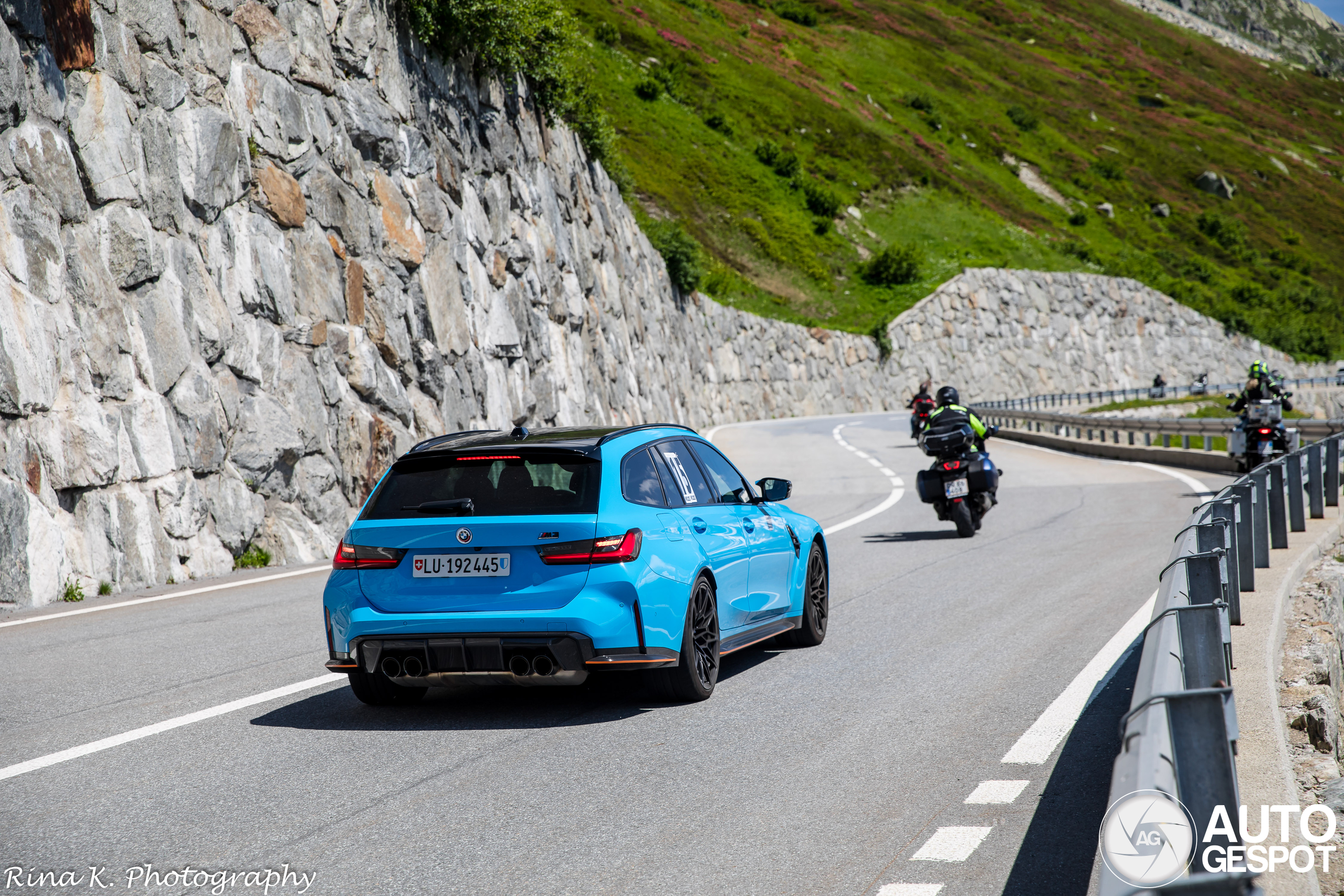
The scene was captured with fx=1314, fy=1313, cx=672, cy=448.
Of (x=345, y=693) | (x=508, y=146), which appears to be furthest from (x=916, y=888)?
(x=508, y=146)

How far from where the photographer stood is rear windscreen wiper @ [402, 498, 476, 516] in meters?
6.75

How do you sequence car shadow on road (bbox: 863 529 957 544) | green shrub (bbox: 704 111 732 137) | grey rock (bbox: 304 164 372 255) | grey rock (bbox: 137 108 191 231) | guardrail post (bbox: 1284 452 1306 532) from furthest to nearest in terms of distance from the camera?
green shrub (bbox: 704 111 732 137)
grey rock (bbox: 304 164 372 255)
grey rock (bbox: 137 108 191 231)
car shadow on road (bbox: 863 529 957 544)
guardrail post (bbox: 1284 452 1306 532)

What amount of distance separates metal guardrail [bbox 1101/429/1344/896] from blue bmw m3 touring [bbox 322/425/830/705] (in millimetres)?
2380

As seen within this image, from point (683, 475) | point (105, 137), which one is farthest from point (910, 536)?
point (105, 137)

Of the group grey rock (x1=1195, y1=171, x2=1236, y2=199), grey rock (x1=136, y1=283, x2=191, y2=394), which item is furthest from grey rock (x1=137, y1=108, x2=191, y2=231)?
grey rock (x1=1195, y1=171, x2=1236, y2=199)

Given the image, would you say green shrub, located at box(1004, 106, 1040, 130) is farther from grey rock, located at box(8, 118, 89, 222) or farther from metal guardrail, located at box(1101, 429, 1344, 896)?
metal guardrail, located at box(1101, 429, 1344, 896)

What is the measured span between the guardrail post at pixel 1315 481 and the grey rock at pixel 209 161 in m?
13.0

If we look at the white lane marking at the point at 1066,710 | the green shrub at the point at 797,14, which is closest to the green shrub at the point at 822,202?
the green shrub at the point at 797,14

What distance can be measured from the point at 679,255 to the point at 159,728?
4638 cm

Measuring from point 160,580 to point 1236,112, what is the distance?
143310 mm

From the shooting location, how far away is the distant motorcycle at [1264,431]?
63.5 feet

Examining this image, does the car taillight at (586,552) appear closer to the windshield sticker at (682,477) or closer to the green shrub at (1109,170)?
the windshield sticker at (682,477)

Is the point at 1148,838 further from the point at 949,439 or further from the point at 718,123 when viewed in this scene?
the point at 718,123

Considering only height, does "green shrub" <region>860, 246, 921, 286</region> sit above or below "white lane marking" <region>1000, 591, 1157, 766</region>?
above
